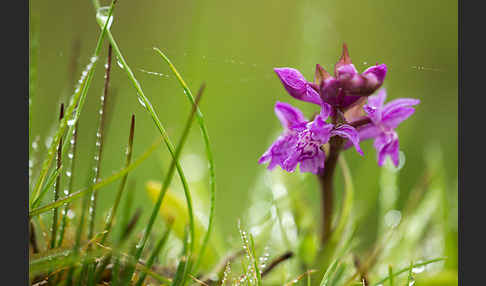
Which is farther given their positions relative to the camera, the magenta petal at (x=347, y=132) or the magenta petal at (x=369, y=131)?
the magenta petal at (x=369, y=131)

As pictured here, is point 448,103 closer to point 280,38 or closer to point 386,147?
point 280,38

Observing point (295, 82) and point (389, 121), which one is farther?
point (389, 121)

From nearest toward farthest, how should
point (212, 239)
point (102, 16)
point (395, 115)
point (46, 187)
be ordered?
point (46, 187), point (102, 16), point (395, 115), point (212, 239)

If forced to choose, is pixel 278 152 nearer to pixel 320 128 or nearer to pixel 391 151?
pixel 320 128

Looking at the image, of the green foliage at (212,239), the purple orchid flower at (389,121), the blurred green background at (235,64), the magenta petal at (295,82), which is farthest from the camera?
the blurred green background at (235,64)

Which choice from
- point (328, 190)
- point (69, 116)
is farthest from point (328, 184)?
point (69, 116)

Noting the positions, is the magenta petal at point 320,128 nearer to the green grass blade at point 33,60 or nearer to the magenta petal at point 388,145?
the magenta petal at point 388,145

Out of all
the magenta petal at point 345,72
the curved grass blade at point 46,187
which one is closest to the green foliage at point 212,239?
the curved grass blade at point 46,187
